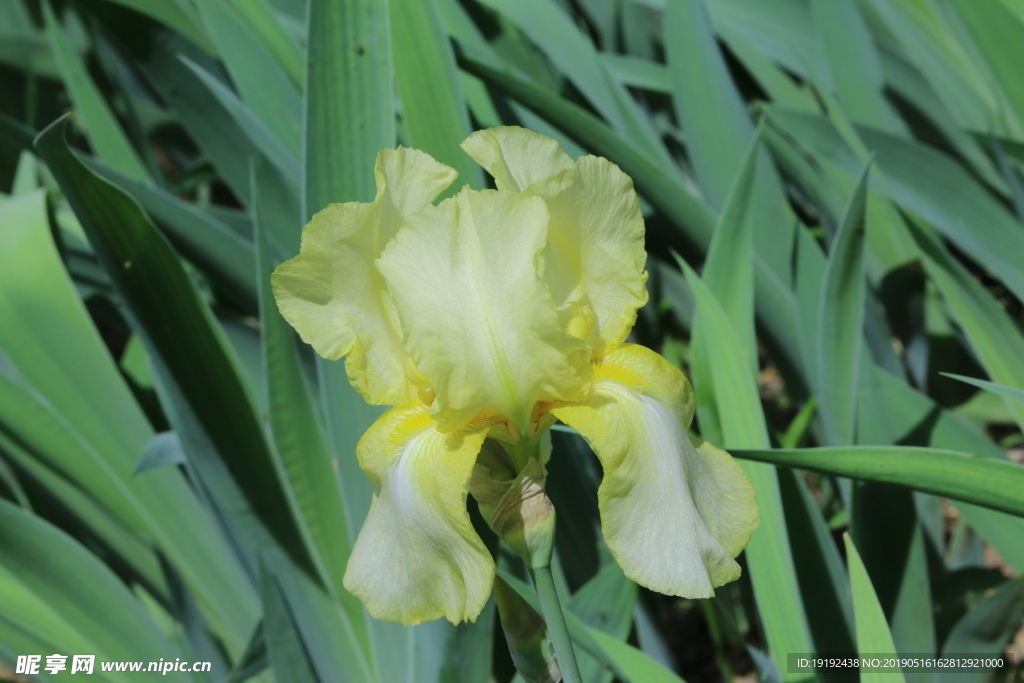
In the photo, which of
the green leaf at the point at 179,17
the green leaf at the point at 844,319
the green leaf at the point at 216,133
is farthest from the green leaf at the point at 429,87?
the green leaf at the point at 179,17

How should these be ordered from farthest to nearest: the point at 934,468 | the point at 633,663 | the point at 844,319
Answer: the point at 844,319
the point at 633,663
the point at 934,468

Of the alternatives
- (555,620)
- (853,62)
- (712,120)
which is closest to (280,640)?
(555,620)

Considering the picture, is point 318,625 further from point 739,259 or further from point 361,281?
point 739,259

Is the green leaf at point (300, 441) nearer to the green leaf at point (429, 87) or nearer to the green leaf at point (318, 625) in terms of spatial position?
the green leaf at point (318, 625)

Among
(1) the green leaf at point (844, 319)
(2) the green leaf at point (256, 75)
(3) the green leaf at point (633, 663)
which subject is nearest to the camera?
(3) the green leaf at point (633, 663)

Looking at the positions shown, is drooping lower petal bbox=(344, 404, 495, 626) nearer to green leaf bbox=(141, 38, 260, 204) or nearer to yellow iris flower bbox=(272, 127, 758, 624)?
yellow iris flower bbox=(272, 127, 758, 624)

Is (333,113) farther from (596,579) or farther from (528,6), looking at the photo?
(596,579)

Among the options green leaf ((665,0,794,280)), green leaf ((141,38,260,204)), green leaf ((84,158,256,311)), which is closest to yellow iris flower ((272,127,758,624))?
green leaf ((84,158,256,311))
